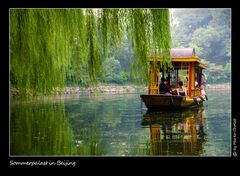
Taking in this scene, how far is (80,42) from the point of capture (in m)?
3.05

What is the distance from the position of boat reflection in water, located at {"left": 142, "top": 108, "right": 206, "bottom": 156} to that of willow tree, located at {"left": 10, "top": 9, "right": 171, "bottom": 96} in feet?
8.83

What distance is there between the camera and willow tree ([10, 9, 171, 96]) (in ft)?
9.62

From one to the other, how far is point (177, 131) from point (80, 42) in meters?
4.66

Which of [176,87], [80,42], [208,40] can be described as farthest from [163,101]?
[80,42]

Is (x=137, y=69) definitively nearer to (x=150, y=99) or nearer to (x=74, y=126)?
(x=74, y=126)

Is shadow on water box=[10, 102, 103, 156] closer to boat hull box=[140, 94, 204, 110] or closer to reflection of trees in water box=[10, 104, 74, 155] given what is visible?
reflection of trees in water box=[10, 104, 74, 155]

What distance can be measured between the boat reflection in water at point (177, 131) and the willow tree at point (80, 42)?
2.69m

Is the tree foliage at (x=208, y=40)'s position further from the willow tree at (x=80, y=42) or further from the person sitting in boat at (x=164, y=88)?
the willow tree at (x=80, y=42)

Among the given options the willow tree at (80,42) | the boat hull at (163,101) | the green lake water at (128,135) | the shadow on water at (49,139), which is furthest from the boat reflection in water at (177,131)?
the willow tree at (80,42)

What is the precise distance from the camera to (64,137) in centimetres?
694

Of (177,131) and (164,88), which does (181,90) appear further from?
(177,131)

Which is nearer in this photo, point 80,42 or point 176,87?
point 80,42

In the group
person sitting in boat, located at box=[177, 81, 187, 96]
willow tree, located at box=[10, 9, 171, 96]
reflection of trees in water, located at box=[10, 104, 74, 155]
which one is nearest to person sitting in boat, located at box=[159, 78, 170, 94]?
person sitting in boat, located at box=[177, 81, 187, 96]

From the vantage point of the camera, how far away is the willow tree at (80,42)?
2.93 metres
